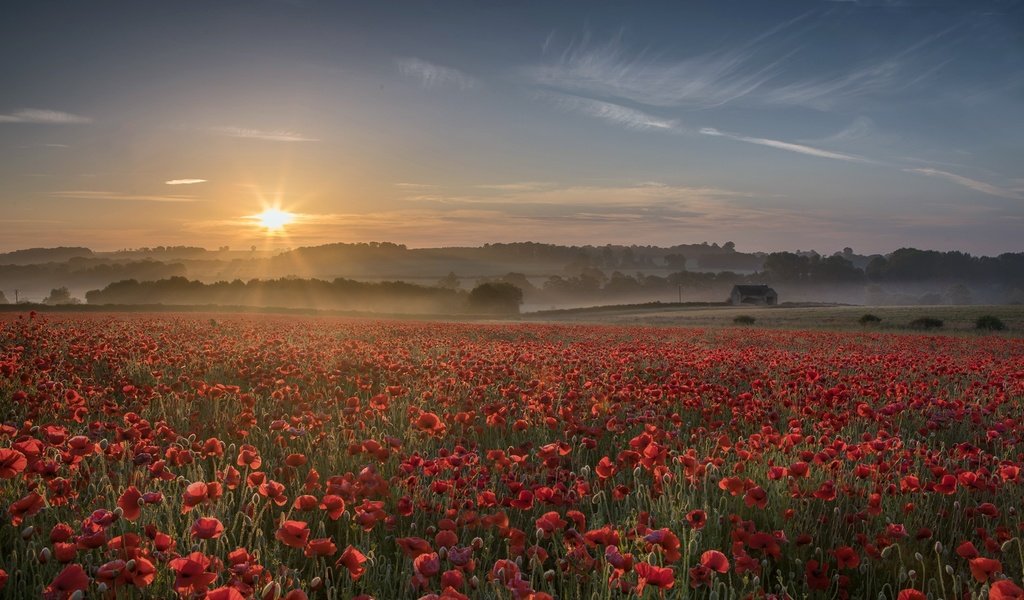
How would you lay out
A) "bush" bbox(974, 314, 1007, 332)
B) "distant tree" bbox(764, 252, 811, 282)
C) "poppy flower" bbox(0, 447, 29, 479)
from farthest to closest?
"distant tree" bbox(764, 252, 811, 282) < "bush" bbox(974, 314, 1007, 332) < "poppy flower" bbox(0, 447, 29, 479)

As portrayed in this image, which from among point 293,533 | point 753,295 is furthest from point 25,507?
point 753,295

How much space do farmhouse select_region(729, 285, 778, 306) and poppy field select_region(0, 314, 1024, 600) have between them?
95.6 meters

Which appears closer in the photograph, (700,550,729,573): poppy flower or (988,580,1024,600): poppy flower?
(988,580,1024,600): poppy flower

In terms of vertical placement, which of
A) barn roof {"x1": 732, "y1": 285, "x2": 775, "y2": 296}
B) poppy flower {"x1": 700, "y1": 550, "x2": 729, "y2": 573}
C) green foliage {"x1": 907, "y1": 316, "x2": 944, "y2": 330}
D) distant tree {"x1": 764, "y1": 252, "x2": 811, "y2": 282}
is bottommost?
green foliage {"x1": 907, "y1": 316, "x2": 944, "y2": 330}

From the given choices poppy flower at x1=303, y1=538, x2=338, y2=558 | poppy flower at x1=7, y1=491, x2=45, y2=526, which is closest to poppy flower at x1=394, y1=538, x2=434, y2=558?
poppy flower at x1=303, y1=538, x2=338, y2=558

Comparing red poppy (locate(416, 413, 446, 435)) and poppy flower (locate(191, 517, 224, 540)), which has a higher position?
poppy flower (locate(191, 517, 224, 540))

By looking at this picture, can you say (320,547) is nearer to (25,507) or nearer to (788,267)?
(25,507)

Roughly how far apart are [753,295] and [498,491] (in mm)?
103761

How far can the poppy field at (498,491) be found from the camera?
274 centimetres

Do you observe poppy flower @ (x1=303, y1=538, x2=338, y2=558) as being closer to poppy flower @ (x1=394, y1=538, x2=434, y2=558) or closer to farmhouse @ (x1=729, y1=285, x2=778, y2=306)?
poppy flower @ (x1=394, y1=538, x2=434, y2=558)

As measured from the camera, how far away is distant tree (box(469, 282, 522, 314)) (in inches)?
3238

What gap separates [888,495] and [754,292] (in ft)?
341

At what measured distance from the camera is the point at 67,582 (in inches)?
83.2

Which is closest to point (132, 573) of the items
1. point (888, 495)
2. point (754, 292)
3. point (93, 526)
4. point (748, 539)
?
point (93, 526)
